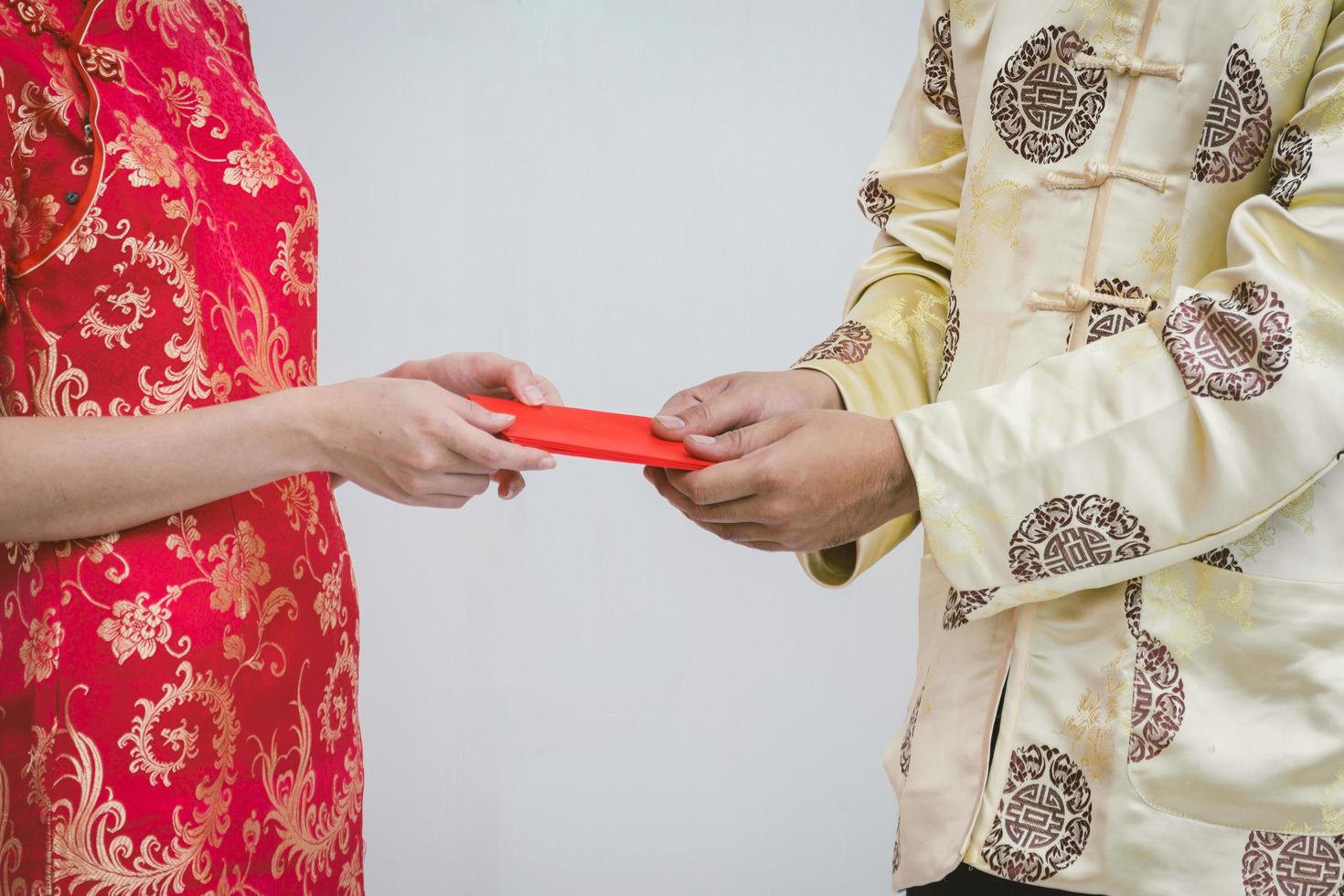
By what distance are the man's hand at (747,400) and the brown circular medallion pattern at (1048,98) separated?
0.28 metres

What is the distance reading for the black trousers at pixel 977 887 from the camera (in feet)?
3.03

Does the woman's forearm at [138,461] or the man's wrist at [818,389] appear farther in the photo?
the man's wrist at [818,389]

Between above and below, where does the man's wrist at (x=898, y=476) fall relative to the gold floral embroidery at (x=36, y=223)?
below

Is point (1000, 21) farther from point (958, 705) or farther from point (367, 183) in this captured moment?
point (367, 183)

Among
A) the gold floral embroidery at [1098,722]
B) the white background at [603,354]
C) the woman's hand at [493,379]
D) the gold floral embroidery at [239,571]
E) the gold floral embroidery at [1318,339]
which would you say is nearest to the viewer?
the gold floral embroidery at [1318,339]

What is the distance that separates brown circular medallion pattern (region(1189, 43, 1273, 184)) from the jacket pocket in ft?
1.01

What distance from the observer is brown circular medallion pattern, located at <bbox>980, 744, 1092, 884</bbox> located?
89 cm

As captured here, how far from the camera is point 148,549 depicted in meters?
0.94

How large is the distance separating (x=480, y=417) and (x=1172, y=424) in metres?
0.54

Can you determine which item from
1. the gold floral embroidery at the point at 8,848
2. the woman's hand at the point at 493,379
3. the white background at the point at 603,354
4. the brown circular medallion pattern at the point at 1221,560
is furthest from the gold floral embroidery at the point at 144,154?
the white background at the point at 603,354

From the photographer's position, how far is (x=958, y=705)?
967 millimetres

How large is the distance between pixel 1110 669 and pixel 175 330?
822mm

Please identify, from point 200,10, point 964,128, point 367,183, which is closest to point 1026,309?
point 964,128

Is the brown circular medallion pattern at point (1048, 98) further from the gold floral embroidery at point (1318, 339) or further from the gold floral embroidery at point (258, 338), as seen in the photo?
the gold floral embroidery at point (258, 338)
